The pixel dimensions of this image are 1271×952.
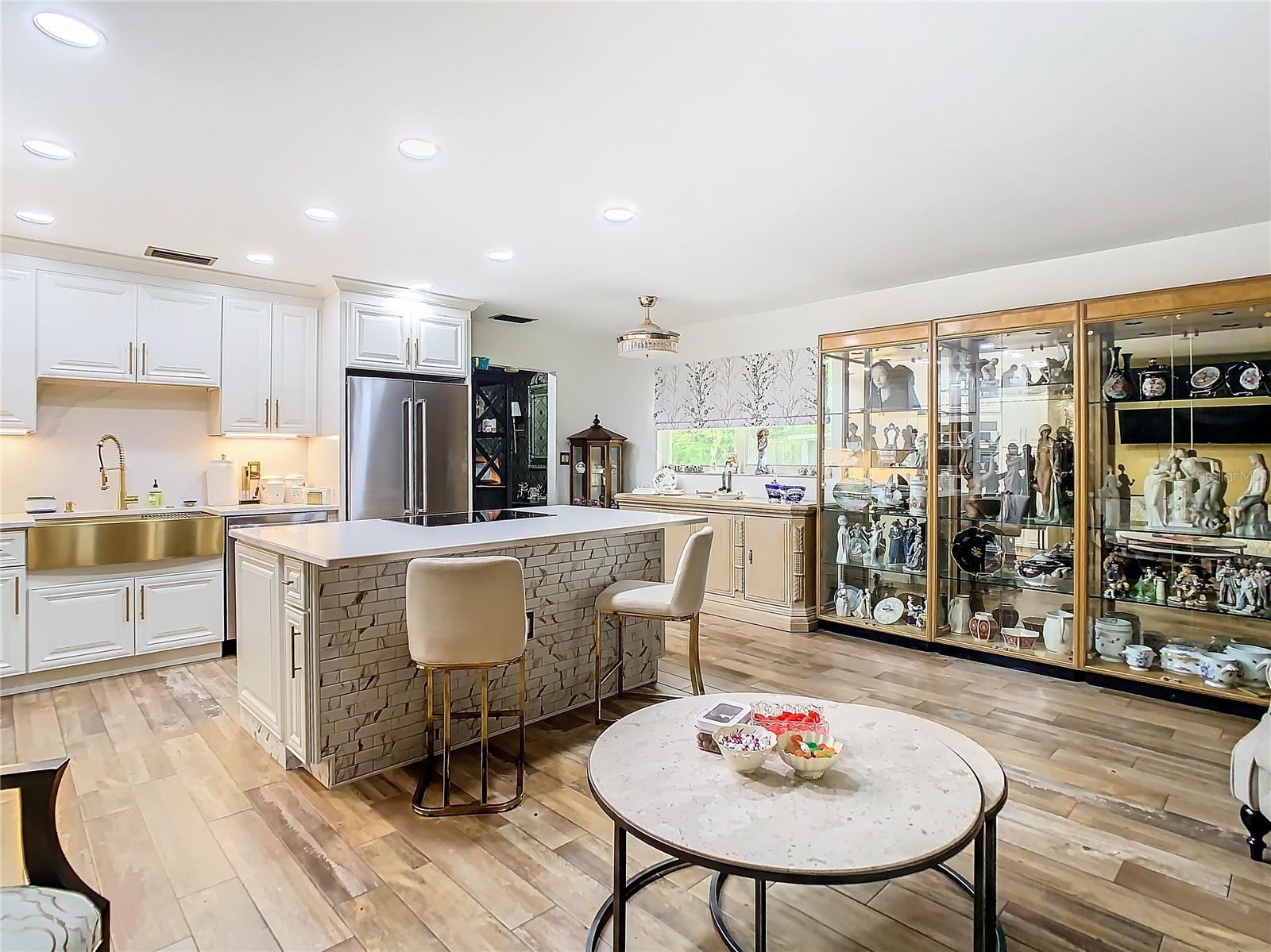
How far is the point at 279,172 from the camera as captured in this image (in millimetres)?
2807

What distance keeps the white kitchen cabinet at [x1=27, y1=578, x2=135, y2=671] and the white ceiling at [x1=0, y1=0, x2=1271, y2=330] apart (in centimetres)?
192

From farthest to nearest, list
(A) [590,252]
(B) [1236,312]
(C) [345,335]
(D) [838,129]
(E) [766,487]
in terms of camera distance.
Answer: (E) [766,487] → (C) [345,335] → (A) [590,252] → (B) [1236,312] → (D) [838,129]

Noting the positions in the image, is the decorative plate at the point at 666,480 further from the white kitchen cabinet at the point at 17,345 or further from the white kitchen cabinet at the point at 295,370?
the white kitchen cabinet at the point at 17,345

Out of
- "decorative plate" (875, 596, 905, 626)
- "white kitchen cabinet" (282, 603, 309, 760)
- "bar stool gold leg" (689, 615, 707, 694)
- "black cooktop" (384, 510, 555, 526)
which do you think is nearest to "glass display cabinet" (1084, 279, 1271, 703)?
"decorative plate" (875, 596, 905, 626)

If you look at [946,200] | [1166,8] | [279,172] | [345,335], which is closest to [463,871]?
[279,172]

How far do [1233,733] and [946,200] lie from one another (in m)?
2.78

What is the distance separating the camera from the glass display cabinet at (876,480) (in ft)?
15.1

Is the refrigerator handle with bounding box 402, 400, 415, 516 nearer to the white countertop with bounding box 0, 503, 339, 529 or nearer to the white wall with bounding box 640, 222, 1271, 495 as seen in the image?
the white countertop with bounding box 0, 503, 339, 529

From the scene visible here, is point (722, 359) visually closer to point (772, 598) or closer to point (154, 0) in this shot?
point (772, 598)

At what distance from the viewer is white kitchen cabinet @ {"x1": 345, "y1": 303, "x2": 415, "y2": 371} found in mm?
4680

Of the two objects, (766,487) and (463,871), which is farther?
(766,487)

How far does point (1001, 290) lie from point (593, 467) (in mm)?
3583

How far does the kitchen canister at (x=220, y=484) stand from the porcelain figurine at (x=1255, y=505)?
19.4 feet

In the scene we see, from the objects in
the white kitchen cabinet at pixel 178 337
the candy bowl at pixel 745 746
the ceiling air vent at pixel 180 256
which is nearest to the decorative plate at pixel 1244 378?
the candy bowl at pixel 745 746
